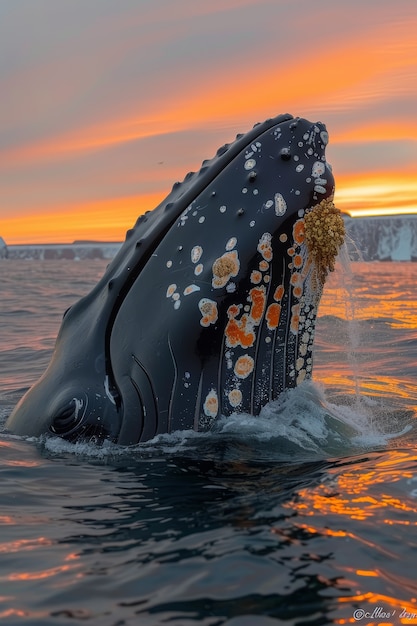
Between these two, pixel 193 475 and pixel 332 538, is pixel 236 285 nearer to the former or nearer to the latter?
pixel 193 475

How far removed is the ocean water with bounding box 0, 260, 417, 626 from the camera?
11.9ft

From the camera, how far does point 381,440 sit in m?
6.82

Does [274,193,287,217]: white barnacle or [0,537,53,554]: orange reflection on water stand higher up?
[274,193,287,217]: white barnacle

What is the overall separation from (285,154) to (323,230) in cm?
61

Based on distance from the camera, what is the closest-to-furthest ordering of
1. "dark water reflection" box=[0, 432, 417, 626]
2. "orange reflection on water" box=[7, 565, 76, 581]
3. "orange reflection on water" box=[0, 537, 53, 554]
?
"dark water reflection" box=[0, 432, 417, 626], "orange reflection on water" box=[7, 565, 76, 581], "orange reflection on water" box=[0, 537, 53, 554]

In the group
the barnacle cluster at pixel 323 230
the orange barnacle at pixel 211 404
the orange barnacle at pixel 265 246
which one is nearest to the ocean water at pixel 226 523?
the orange barnacle at pixel 211 404

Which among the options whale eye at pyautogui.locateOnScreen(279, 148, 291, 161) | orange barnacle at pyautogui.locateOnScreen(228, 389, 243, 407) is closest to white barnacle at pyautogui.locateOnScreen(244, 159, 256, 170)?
whale eye at pyautogui.locateOnScreen(279, 148, 291, 161)

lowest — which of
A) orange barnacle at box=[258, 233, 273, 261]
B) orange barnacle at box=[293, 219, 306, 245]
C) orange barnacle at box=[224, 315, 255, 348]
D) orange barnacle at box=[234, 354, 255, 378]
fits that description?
orange barnacle at box=[234, 354, 255, 378]

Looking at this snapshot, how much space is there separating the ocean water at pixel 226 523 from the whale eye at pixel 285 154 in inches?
44.7

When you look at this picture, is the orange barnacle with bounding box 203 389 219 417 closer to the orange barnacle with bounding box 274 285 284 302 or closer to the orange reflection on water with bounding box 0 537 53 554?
the orange barnacle with bounding box 274 285 284 302

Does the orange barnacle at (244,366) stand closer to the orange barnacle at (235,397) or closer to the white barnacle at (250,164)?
the orange barnacle at (235,397)

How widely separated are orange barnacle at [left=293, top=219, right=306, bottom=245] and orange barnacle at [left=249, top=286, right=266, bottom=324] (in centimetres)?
44

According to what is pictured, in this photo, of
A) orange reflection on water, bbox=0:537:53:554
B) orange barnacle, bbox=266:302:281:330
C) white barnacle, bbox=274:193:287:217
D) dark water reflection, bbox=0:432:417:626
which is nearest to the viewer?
dark water reflection, bbox=0:432:417:626

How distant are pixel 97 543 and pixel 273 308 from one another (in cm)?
237
